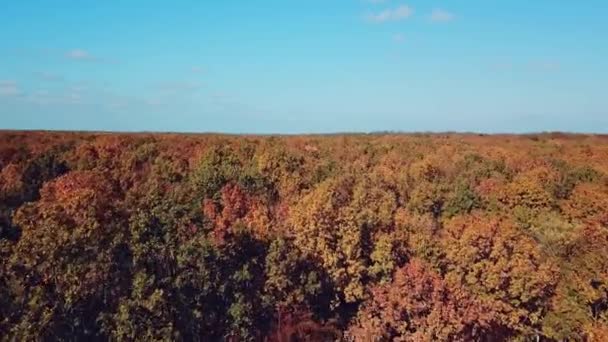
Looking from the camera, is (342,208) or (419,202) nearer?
(342,208)

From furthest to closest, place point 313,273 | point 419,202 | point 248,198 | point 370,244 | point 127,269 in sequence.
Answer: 1. point 419,202
2. point 248,198
3. point 370,244
4. point 313,273
5. point 127,269

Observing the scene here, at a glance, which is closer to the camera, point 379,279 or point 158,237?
point 158,237

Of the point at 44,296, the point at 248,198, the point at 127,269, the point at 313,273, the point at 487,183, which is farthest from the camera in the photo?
the point at 487,183

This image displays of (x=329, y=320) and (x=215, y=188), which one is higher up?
(x=215, y=188)

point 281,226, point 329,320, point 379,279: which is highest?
point 281,226

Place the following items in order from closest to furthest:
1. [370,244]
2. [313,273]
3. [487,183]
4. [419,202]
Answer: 1. [313,273]
2. [370,244]
3. [419,202]
4. [487,183]

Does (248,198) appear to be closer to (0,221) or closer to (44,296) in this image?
(0,221)

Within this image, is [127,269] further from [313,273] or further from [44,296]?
[313,273]

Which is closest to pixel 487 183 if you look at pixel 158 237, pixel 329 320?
pixel 329 320

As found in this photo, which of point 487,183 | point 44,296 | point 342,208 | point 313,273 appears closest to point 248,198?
point 342,208
